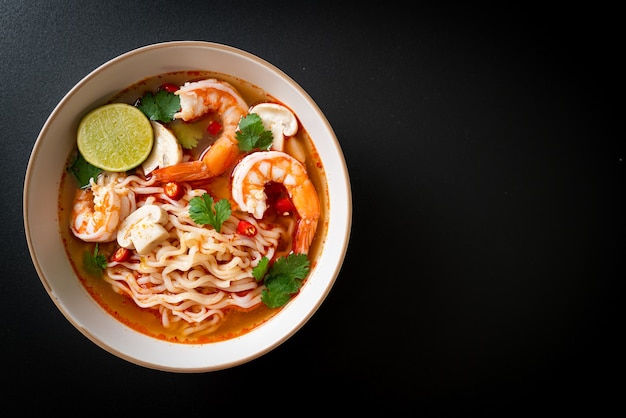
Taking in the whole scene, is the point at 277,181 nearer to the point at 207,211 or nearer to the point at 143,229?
the point at 207,211

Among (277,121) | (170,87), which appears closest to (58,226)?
(170,87)

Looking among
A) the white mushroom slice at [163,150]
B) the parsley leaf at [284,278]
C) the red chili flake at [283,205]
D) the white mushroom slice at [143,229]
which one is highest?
the white mushroom slice at [163,150]

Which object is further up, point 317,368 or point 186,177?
point 186,177

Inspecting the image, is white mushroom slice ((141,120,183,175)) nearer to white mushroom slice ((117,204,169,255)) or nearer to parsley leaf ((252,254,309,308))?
white mushroom slice ((117,204,169,255))

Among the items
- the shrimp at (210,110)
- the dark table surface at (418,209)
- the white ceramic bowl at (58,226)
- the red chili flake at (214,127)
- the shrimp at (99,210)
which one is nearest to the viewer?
the white ceramic bowl at (58,226)

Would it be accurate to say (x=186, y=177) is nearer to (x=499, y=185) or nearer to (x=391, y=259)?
(x=391, y=259)

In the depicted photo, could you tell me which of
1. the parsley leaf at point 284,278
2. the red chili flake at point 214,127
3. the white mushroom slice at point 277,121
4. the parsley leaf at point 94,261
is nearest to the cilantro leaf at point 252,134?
the white mushroom slice at point 277,121

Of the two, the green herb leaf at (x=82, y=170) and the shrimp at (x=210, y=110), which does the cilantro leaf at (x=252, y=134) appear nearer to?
the shrimp at (x=210, y=110)

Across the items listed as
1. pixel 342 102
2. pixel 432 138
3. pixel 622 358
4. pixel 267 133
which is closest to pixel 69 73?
pixel 267 133
